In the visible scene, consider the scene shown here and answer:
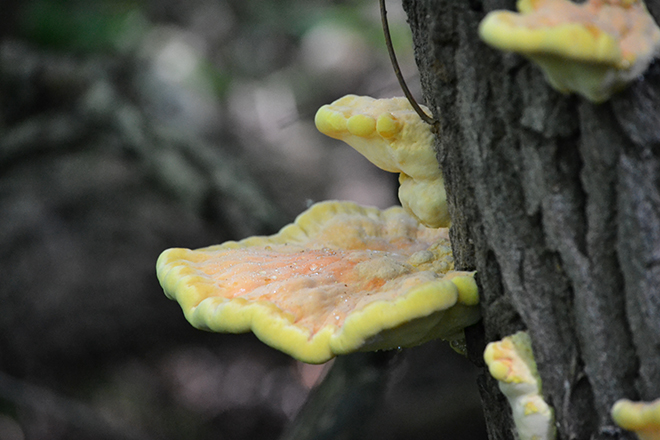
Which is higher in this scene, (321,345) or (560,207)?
(560,207)

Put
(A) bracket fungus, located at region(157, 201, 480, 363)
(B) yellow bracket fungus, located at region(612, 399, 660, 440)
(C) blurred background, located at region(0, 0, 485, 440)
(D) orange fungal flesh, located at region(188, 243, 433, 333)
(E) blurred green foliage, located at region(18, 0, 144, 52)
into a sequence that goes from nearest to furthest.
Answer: (B) yellow bracket fungus, located at region(612, 399, 660, 440) → (A) bracket fungus, located at region(157, 201, 480, 363) → (D) orange fungal flesh, located at region(188, 243, 433, 333) → (C) blurred background, located at region(0, 0, 485, 440) → (E) blurred green foliage, located at region(18, 0, 144, 52)

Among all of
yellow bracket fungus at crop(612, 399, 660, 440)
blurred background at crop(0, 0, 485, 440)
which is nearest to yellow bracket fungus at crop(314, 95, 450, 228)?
yellow bracket fungus at crop(612, 399, 660, 440)

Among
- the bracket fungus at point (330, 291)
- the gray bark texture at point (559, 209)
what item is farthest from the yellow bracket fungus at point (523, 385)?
the bracket fungus at point (330, 291)

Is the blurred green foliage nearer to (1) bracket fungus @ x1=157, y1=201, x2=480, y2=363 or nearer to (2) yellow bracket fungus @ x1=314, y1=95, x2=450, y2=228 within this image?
(1) bracket fungus @ x1=157, y1=201, x2=480, y2=363

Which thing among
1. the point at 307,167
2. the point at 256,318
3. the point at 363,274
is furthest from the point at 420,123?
the point at 307,167

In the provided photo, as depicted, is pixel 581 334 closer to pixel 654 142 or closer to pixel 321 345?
pixel 654 142
